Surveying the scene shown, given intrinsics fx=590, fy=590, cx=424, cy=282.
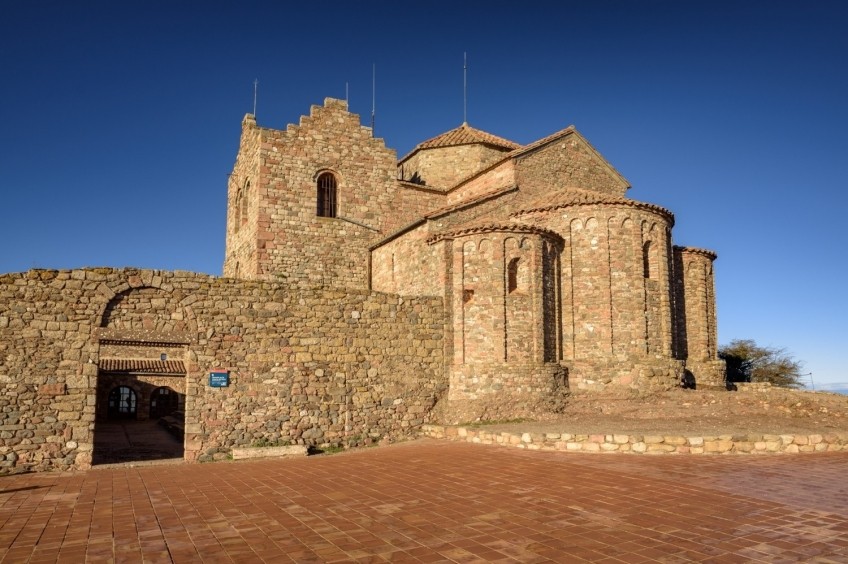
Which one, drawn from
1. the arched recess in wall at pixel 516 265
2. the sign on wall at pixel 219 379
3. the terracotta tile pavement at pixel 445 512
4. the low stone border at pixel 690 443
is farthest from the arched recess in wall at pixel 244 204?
the low stone border at pixel 690 443

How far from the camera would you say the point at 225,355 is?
13242 millimetres

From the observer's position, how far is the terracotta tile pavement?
582 cm

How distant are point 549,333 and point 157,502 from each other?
1169 centimetres

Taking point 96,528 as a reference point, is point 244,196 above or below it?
above

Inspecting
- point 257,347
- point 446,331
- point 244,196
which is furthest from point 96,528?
point 244,196

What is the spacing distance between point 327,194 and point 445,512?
16645 mm

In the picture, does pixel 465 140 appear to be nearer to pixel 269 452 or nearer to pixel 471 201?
pixel 471 201

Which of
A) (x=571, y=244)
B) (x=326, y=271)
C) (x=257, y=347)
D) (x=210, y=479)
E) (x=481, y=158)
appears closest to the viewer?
(x=210, y=479)

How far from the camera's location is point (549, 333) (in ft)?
56.3

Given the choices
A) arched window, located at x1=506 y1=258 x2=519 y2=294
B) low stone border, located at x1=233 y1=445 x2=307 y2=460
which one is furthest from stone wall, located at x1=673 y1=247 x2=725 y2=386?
low stone border, located at x1=233 y1=445 x2=307 y2=460

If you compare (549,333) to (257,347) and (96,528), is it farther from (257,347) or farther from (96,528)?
(96,528)

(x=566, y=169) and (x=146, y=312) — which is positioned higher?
(x=566, y=169)

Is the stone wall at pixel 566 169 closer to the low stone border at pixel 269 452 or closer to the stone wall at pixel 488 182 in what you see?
the stone wall at pixel 488 182

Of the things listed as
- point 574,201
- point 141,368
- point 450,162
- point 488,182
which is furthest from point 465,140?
point 141,368
